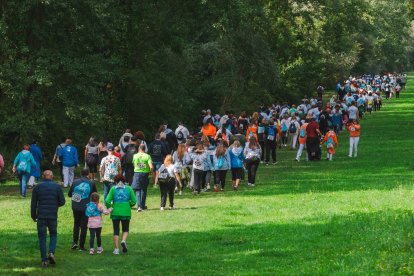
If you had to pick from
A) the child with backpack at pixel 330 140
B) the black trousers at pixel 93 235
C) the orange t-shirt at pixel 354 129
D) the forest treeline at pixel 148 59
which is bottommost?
the black trousers at pixel 93 235

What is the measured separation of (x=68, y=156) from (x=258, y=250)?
45.0ft

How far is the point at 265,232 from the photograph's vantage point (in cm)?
1873

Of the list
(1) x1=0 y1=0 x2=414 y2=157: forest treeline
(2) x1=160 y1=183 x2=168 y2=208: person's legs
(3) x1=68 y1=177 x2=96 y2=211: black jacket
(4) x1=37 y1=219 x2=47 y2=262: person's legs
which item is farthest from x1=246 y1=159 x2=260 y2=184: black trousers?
(4) x1=37 y1=219 x2=47 y2=262: person's legs

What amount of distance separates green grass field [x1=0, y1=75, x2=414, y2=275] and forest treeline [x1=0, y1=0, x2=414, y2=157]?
17.1 ft

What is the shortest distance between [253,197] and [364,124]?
28327 mm

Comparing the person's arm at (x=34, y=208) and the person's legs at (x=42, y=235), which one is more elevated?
the person's arm at (x=34, y=208)

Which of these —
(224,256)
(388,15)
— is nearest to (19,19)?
(224,256)

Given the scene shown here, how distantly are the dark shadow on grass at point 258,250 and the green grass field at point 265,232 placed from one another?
20 millimetres

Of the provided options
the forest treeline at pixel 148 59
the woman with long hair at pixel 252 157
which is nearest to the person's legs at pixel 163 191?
the woman with long hair at pixel 252 157

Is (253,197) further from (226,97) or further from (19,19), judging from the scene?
(226,97)

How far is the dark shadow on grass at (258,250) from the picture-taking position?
48.0 feet

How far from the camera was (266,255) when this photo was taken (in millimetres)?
16172

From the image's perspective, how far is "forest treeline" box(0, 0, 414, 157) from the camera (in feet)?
109

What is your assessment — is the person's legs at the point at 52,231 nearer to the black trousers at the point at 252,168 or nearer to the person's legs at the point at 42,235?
the person's legs at the point at 42,235
